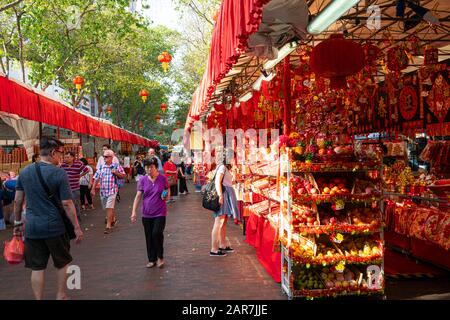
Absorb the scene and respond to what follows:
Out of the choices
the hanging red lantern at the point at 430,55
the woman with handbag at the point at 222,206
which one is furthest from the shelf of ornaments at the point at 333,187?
the hanging red lantern at the point at 430,55

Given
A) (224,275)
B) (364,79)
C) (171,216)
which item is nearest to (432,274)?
(224,275)

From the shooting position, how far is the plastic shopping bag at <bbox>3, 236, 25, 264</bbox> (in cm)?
552

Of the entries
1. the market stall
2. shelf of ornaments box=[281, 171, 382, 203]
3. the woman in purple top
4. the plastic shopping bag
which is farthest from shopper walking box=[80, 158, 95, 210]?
shelf of ornaments box=[281, 171, 382, 203]

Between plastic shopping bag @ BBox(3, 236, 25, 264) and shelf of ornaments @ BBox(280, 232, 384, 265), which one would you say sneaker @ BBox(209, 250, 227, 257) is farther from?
plastic shopping bag @ BBox(3, 236, 25, 264)

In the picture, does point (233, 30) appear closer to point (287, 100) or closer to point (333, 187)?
point (287, 100)

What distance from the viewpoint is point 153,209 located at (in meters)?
7.88

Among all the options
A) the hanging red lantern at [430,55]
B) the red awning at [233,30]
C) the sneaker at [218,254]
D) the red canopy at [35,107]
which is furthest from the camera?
the sneaker at [218,254]

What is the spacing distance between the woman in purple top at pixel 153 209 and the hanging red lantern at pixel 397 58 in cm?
486

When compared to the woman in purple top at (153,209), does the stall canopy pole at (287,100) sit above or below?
above

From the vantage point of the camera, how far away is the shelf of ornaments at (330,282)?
20.1 feet

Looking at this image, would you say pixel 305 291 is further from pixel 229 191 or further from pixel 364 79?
pixel 364 79

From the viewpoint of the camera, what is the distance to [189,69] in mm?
39438

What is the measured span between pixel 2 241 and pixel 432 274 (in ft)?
30.7

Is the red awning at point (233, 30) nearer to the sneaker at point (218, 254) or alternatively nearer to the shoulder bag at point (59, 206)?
the shoulder bag at point (59, 206)
